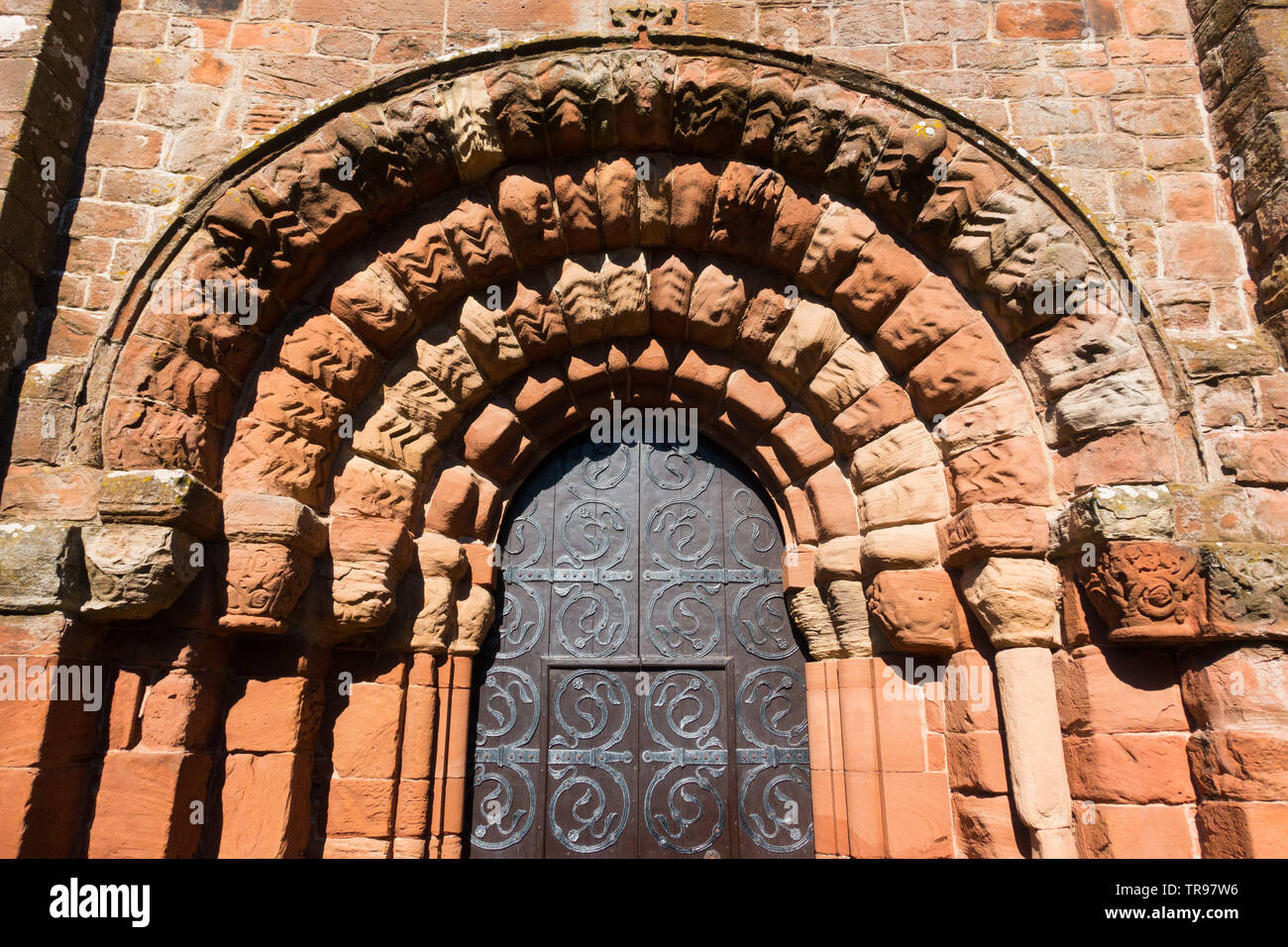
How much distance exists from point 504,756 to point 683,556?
1.37m

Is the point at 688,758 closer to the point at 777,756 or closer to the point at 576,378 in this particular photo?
the point at 777,756

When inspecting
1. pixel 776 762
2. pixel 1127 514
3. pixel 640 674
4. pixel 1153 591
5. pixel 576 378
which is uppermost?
pixel 576 378

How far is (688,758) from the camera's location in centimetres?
415

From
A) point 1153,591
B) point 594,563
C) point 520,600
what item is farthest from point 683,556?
point 1153,591

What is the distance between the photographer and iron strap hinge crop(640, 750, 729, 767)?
415 cm

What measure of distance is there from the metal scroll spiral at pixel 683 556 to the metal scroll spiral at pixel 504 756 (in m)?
0.75

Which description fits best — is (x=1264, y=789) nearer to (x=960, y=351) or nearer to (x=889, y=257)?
(x=960, y=351)

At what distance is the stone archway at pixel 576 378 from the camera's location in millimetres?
3434

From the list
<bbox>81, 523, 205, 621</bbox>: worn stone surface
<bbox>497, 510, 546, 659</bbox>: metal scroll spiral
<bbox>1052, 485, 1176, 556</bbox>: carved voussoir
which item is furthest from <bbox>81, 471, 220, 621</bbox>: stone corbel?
<bbox>1052, 485, 1176, 556</bbox>: carved voussoir

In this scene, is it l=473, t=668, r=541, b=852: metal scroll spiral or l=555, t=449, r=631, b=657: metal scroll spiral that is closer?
l=473, t=668, r=541, b=852: metal scroll spiral

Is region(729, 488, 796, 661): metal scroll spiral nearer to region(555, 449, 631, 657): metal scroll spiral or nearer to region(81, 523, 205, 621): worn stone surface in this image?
region(555, 449, 631, 657): metal scroll spiral

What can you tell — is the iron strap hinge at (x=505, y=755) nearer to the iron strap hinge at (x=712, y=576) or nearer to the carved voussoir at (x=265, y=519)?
the iron strap hinge at (x=712, y=576)

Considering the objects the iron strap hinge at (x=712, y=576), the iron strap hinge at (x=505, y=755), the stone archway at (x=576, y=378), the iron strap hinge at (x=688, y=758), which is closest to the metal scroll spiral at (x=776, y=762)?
the iron strap hinge at (x=688, y=758)

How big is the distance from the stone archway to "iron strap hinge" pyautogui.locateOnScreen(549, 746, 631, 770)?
48cm
